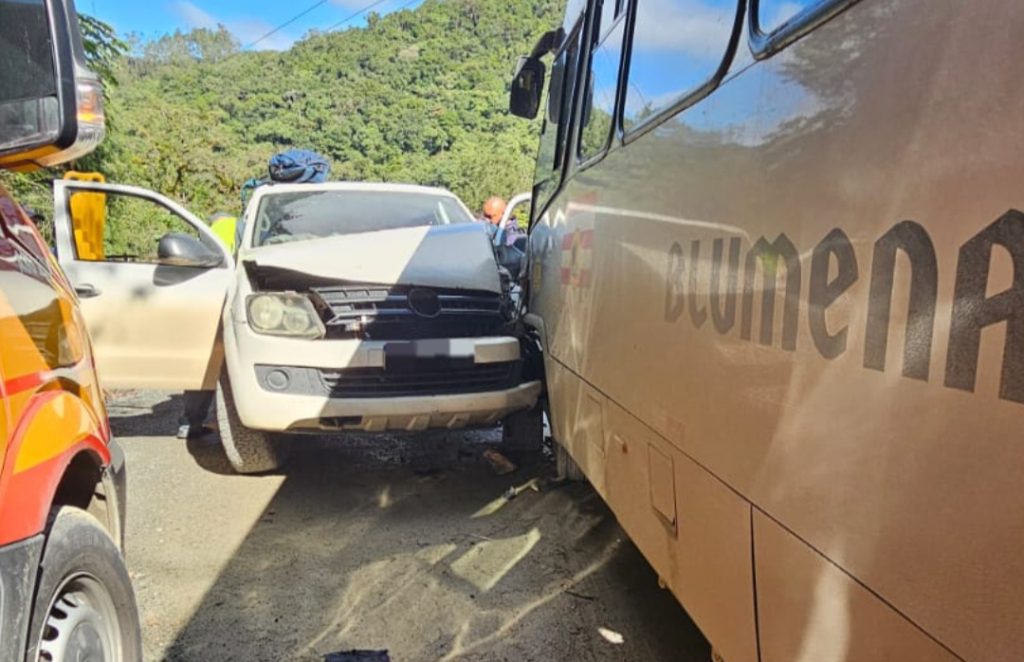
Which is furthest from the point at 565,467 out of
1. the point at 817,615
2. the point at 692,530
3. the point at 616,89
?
the point at 817,615

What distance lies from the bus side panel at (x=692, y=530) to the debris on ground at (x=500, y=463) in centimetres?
225

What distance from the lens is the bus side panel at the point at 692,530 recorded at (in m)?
1.63

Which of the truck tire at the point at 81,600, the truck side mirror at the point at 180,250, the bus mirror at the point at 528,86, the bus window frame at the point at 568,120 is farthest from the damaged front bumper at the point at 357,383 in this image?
the truck tire at the point at 81,600

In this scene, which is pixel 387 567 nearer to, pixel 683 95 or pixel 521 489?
pixel 521 489

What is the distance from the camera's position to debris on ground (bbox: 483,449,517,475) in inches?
190

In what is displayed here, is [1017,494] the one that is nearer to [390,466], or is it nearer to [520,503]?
[520,503]

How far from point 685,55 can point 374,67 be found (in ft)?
168

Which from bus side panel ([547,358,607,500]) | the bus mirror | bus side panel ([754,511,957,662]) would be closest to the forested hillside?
the bus mirror

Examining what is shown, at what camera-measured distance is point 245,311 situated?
410cm

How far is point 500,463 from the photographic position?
4.85m

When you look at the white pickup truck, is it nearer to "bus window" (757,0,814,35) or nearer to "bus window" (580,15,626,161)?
"bus window" (580,15,626,161)

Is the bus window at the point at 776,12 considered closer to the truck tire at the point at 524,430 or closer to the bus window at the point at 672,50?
the bus window at the point at 672,50

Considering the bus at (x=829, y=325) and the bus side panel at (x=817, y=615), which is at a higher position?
the bus at (x=829, y=325)

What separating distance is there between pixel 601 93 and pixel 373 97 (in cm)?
4563
